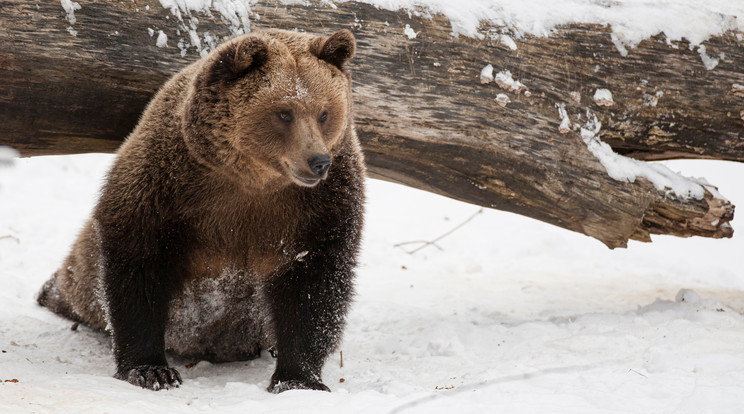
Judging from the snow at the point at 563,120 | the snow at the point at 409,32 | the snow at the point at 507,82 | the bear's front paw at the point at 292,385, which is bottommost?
the bear's front paw at the point at 292,385

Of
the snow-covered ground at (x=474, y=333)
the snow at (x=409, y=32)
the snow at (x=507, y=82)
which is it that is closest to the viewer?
the snow-covered ground at (x=474, y=333)

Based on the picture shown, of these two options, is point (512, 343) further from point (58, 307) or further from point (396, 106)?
point (58, 307)

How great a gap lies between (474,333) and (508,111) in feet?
5.93

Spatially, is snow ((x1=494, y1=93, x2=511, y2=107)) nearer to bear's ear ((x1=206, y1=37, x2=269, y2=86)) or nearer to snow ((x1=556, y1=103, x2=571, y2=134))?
snow ((x1=556, y1=103, x2=571, y2=134))

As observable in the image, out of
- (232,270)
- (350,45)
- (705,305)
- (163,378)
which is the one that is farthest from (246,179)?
(705,305)

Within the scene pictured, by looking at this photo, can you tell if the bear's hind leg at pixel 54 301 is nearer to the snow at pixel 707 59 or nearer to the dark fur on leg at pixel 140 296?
the dark fur on leg at pixel 140 296

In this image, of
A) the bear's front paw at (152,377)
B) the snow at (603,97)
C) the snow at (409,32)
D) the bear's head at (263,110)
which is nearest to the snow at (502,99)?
the snow at (603,97)

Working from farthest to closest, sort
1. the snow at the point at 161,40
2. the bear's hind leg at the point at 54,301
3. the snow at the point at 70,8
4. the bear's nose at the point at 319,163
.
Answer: the bear's hind leg at the point at 54,301 < the snow at the point at 161,40 < the snow at the point at 70,8 < the bear's nose at the point at 319,163

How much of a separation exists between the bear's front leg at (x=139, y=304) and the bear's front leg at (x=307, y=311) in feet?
2.27

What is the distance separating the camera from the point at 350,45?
4.44 meters

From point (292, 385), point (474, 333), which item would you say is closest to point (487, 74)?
point (474, 333)

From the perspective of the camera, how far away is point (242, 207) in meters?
4.59

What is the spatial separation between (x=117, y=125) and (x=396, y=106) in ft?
7.26

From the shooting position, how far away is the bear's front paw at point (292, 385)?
4.66 meters
